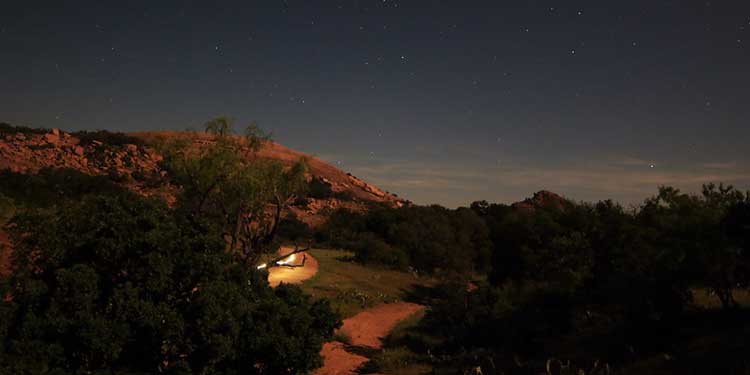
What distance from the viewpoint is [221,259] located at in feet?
38.7

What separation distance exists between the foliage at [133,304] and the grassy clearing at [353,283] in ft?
46.5


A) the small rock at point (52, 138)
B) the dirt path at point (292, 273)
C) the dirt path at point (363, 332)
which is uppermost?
the small rock at point (52, 138)

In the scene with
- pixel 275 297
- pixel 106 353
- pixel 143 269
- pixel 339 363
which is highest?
pixel 143 269

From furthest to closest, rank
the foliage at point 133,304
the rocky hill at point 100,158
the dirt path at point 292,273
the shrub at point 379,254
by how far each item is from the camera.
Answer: the rocky hill at point 100,158
the shrub at point 379,254
the dirt path at point 292,273
the foliage at point 133,304

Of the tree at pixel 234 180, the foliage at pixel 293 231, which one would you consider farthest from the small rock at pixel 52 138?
the tree at pixel 234 180

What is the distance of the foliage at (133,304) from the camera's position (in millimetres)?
9703

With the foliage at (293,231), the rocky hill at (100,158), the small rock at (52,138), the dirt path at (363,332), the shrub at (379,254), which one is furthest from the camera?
the small rock at (52,138)

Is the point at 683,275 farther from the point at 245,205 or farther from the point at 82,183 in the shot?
the point at 82,183

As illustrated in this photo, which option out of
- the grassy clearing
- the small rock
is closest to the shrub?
the grassy clearing

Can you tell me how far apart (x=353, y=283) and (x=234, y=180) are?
14054 mm

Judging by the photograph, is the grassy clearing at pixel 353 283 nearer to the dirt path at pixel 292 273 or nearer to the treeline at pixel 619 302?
the dirt path at pixel 292 273

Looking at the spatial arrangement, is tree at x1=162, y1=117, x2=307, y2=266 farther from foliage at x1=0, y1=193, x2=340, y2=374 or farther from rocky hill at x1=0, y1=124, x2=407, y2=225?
rocky hill at x1=0, y1=124, x2=407, y2=225

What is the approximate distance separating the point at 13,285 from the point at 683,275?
21.2 m

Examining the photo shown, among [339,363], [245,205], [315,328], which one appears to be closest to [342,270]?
[245,205]
